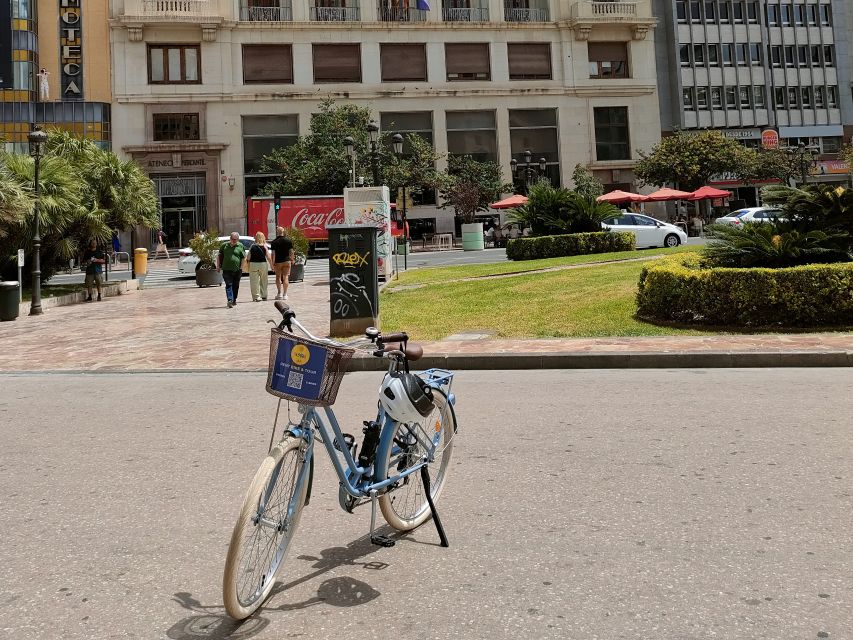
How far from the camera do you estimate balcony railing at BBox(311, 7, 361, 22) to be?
4950cm

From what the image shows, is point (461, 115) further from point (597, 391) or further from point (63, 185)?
point (597, 391)

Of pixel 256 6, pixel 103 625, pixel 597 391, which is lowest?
pixel 103 625

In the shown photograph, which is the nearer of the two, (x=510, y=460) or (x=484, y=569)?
(x=484, y=569)

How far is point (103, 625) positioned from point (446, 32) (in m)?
51.2

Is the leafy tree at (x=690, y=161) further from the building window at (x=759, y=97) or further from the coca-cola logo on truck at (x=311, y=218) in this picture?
the coca-cola logo on truck at (x=311, y=218)

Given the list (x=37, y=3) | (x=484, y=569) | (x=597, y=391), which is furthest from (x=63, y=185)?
(x=37, y=3)

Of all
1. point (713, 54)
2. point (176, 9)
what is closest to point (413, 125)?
point (176, 9)

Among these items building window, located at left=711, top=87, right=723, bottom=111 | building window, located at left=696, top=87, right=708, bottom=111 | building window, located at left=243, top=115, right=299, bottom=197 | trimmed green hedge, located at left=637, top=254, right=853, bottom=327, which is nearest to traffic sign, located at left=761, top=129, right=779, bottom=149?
building window, located at left=711, top=87, right=723, bottom=111

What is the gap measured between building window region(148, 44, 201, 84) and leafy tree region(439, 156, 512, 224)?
16.3 metres

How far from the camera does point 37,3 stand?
47.7m

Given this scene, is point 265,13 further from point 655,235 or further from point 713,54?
point 713,54

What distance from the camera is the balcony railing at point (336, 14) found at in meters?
49.5

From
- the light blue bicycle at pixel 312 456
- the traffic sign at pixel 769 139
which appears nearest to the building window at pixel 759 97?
the traffic sign at pixel 769 139

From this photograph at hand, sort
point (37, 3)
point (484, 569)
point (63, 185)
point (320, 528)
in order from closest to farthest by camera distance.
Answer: point (484, 569), point (320, 528), point (63, 185), point (37, 3)
